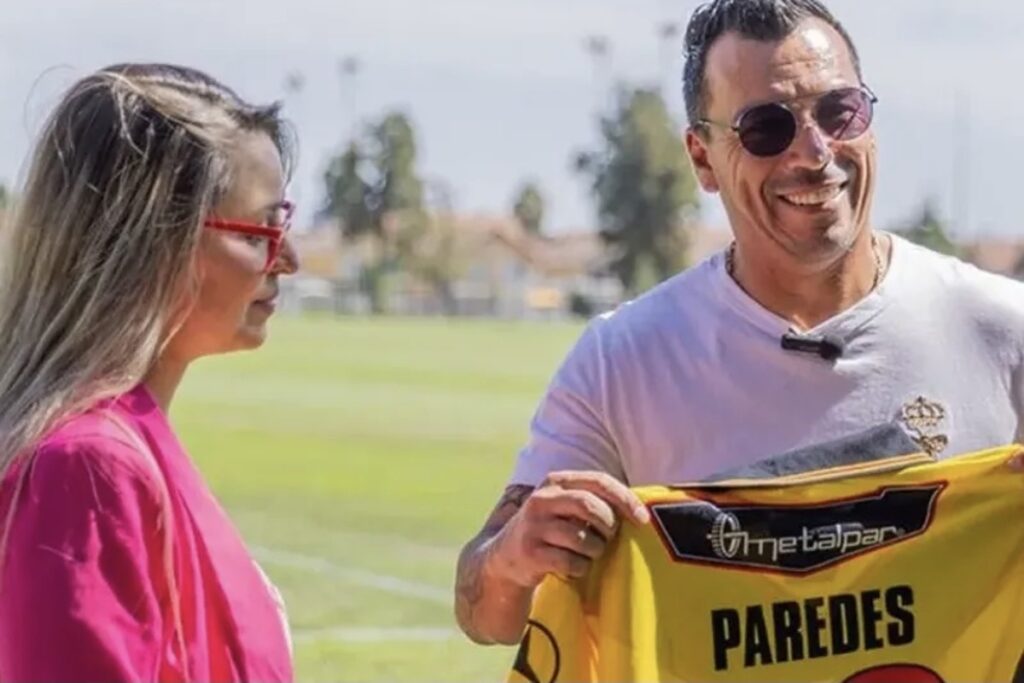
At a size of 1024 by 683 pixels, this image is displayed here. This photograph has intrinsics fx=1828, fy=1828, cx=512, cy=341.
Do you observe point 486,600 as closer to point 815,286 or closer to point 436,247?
point 815,286

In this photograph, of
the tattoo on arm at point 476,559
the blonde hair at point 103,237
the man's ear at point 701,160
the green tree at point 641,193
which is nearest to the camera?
the blonde hair at point 103,237

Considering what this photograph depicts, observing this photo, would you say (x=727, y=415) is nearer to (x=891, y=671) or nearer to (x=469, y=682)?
(x=891, y=671)

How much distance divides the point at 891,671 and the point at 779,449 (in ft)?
1.43

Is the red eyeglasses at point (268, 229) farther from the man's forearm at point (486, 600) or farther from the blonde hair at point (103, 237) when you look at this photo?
the man's forearm at point (486, 600)

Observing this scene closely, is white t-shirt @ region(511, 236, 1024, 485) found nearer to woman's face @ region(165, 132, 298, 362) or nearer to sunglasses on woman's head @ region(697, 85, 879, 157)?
sunglasses on woman's head @ region(697, 85, 879, 157)

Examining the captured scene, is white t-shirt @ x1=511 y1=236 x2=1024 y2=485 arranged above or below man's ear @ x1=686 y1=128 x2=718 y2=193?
below

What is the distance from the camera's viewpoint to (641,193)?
75.5 metres

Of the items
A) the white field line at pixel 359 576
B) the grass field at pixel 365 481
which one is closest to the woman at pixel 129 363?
the grass field at pixel 365 481

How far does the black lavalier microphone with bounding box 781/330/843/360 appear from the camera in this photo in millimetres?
3223

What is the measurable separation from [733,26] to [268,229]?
3.51ft

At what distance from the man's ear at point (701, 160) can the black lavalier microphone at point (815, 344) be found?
0.35m

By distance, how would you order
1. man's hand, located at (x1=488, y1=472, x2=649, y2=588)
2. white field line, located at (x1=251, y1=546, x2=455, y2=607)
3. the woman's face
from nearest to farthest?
the woman's face → man's hand, located at (x1=488, y1=472, x2=649, y2=588) → white field line, located at (x1=251, y1=546, x2=455, y2=607)

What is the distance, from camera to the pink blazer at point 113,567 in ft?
7.58

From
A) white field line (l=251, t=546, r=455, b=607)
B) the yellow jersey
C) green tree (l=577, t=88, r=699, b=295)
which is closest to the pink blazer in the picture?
the yellow jersey
